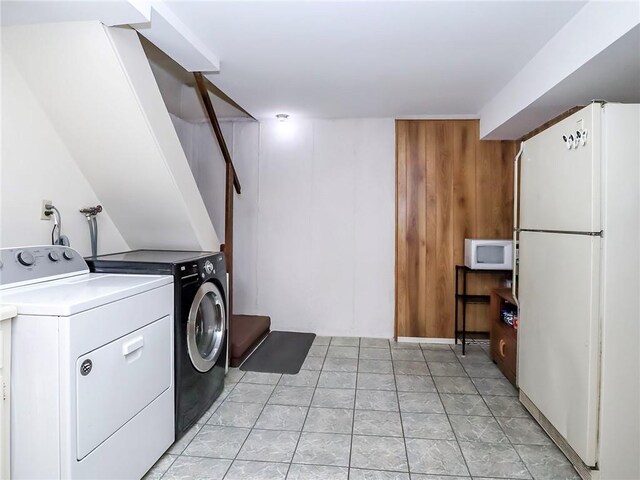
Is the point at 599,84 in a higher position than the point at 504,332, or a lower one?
higher

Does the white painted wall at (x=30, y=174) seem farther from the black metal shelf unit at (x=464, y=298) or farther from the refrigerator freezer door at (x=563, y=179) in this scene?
the black metal shelf unit at (x=464, y=298)

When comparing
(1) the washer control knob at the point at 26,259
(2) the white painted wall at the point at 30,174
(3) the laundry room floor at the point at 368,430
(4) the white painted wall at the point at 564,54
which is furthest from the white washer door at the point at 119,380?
(4) the white painted wall at the point at 564,54

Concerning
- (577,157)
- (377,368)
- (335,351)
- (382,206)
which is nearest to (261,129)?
(382,206)

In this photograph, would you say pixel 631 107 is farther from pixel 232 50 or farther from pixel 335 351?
pixel 335 351

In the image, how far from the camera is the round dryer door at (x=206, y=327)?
213cm

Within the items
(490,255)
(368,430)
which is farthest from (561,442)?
(490,255)

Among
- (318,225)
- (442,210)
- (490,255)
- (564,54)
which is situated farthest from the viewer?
(318,225)

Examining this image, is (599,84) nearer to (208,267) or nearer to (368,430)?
(368,430)

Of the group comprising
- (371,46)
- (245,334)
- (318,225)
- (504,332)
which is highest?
(371,46)

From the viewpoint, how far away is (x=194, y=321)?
2.13 m

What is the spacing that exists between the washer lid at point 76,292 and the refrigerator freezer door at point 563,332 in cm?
204

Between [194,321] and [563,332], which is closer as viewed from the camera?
[563,332]

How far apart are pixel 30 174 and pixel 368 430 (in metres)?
2.36

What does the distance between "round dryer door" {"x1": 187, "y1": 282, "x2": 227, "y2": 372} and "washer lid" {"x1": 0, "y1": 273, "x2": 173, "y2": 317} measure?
34 cm
